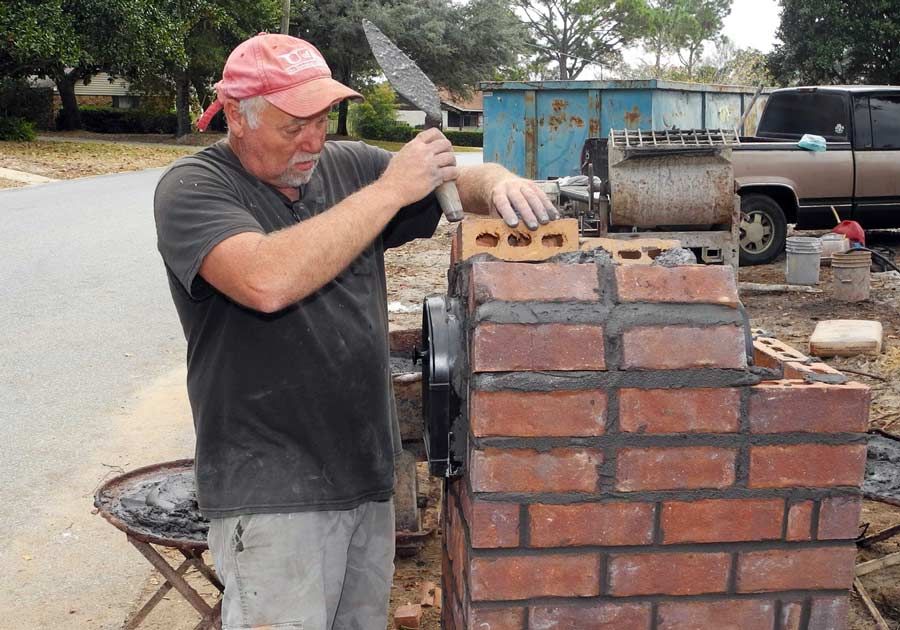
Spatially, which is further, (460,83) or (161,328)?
(460,83)

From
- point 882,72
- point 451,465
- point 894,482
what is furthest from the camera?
point 882,72

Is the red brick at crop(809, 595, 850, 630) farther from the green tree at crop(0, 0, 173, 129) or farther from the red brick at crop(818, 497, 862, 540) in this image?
the green tree at crop(0, 0, 173, 129)

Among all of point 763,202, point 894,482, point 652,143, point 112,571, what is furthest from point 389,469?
point 763,202

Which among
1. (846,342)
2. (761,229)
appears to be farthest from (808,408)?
(761,229)

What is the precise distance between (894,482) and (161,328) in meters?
6.34

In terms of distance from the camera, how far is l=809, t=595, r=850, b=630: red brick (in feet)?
6.81

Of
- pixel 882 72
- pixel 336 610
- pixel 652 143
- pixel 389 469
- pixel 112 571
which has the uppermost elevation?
pixel 882 72

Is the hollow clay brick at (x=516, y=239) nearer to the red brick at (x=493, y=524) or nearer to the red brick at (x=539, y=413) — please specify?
the red brick at (x=539, y=413)

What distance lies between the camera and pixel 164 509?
3266mm

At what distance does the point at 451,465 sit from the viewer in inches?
86.4

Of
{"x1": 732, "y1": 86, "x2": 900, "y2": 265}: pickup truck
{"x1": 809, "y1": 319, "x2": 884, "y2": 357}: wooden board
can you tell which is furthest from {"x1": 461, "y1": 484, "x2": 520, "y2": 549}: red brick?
{"x1": 732, "y1": 86, "x2": 900, "y2": 265}: pickup truck

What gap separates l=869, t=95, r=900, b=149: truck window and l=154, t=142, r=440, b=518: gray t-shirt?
9.66 m

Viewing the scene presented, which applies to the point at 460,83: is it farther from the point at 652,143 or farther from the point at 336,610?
the point at 336,610

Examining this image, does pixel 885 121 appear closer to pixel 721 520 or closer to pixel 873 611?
pixel 873 611
